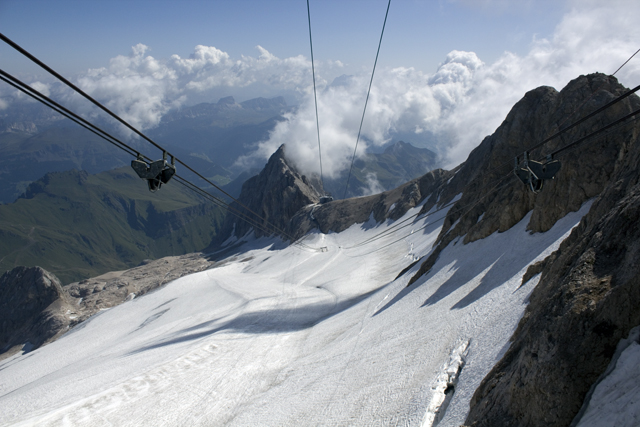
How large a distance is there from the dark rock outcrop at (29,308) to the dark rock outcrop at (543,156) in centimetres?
11268

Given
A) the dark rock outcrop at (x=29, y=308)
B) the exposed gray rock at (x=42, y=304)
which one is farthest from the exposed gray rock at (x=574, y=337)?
the dark rock outcrop at (x=29, y=308)

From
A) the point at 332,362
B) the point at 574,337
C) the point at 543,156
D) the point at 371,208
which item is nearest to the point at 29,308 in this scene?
the point at 371,208

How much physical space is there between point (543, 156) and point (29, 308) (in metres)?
145

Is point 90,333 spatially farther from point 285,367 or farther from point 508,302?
point 508,302

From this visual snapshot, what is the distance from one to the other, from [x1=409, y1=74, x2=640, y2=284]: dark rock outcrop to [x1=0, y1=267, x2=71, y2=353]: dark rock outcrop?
11268 cm

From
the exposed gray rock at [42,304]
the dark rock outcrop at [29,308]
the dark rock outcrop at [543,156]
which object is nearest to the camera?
the dark rock outcrop at [543,156]

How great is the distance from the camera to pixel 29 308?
117375 mm

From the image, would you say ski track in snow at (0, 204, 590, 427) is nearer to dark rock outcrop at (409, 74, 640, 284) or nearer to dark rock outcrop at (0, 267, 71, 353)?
dark rock outcrop at (409, 74, 640, 284)

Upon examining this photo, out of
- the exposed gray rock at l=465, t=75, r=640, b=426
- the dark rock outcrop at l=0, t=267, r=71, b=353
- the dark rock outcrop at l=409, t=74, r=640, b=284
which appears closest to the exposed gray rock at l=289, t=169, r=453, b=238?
the dark rock outcrop at l=409, t=74, r=640, b=284

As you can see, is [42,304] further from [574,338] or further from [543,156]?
[574,338]

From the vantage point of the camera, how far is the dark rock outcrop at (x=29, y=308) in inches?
4131

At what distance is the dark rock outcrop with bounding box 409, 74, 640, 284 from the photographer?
25.1 meters

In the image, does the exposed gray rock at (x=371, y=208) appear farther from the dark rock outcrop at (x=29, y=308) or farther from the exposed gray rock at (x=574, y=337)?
the exposed gray rock at (x=574, y=337)

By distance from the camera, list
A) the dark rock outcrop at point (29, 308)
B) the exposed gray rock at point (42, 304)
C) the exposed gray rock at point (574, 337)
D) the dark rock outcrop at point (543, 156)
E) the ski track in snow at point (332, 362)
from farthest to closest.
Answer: the dark rock outcrop at point (29, 308) < the exposed gray rock at point (42, 304) < the dark rock outcrop at point (543, 156) < the ski track in snow at point (332, 362) < the exposed gray rock at point (574, 337)
